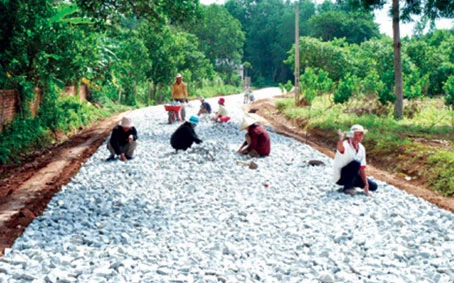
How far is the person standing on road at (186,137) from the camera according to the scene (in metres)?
11.5

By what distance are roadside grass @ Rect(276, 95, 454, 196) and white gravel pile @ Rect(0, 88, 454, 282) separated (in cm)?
144

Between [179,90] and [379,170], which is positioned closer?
[379,170]

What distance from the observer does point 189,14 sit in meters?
13.2

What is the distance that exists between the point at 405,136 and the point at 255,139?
4806 millimetres

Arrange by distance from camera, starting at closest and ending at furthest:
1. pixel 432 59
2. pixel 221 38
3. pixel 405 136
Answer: pixel 405 136 → pixel 432 59 → pixel 221 38

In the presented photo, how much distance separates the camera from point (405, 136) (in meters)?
13.7

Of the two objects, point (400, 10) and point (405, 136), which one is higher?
point (400, 10)

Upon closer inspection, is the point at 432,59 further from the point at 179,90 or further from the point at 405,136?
the point at 179,90

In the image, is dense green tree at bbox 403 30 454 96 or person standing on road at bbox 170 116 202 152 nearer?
person standing on road at bbox 170 116 202 152

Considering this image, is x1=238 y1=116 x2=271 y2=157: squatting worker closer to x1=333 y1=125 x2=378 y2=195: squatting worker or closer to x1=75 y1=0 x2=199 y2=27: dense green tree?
x1=333 y1=125 x2=378 y2=195: squatting worker

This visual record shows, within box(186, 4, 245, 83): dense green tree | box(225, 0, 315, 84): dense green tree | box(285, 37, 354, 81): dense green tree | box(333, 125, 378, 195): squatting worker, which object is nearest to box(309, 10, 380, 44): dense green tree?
box(186, 4, 245, 83): dense green tree

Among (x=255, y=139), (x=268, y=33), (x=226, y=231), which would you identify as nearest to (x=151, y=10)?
(x=255, y=139)

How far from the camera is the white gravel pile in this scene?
496 centimetres

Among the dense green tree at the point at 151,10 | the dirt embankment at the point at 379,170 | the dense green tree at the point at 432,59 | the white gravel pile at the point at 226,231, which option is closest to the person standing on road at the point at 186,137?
the white gravel pile at the point at 226,231
